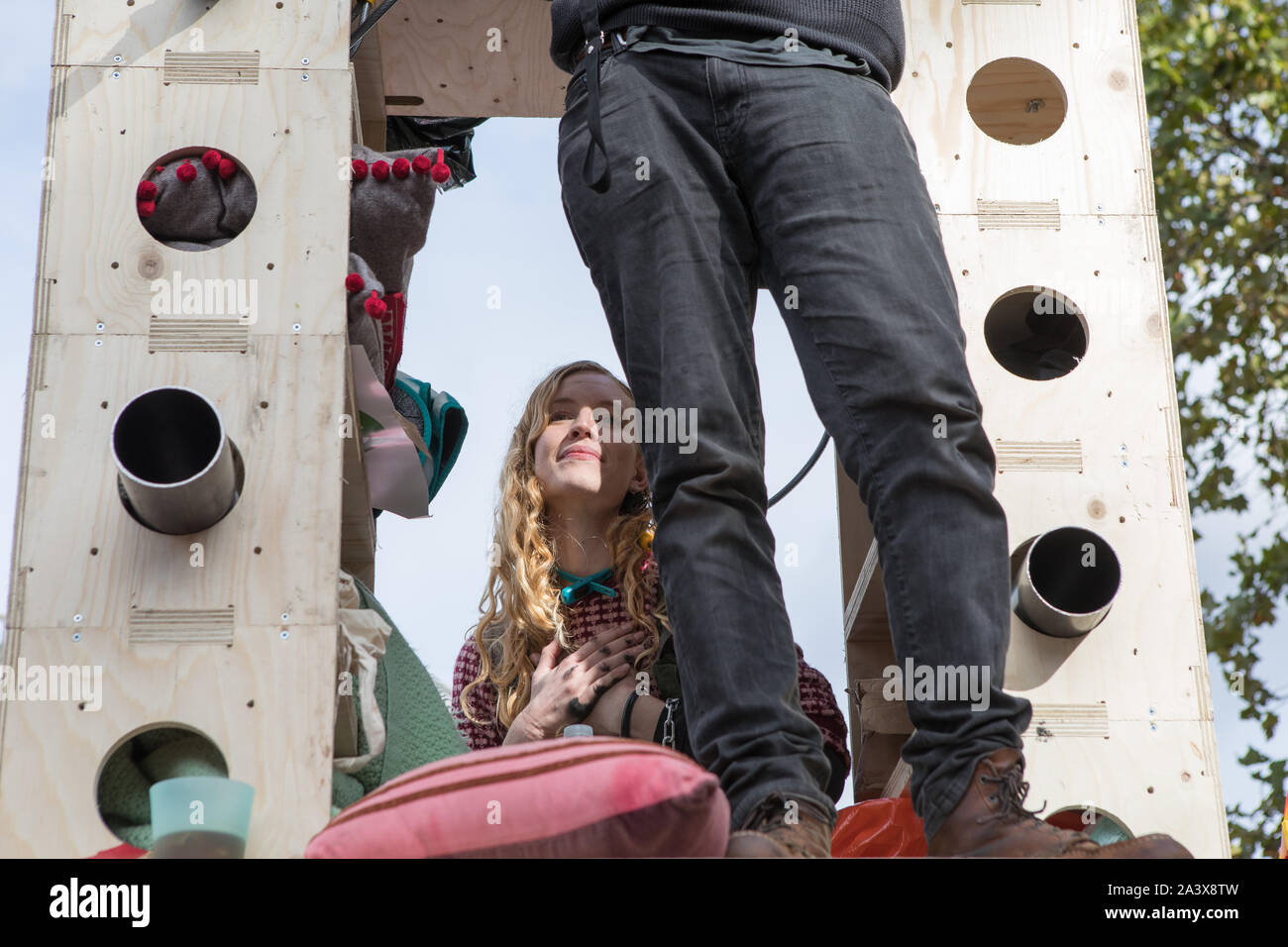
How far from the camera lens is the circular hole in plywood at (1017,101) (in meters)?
2.82

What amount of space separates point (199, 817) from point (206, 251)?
0.79 meters

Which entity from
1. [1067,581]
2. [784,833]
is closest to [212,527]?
[784,833]

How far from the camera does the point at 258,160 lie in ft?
7.64

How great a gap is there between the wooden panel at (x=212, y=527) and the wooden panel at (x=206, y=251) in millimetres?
42

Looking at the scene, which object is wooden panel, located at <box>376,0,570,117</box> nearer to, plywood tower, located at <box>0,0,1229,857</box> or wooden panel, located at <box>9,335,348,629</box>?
plywood tower, located at <box>0,0,1229,857</box>

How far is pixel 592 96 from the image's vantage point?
7.13 feet

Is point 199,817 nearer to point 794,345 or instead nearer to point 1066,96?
point 794,345

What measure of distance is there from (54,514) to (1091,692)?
4.78 feet

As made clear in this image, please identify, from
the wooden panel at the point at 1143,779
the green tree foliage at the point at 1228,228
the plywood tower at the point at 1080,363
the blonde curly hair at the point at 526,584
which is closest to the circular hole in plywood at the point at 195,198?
the blonde curly hair at the point at 526,584

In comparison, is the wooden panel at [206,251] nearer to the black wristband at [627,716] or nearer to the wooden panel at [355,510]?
the wooden panel at [355,510]
